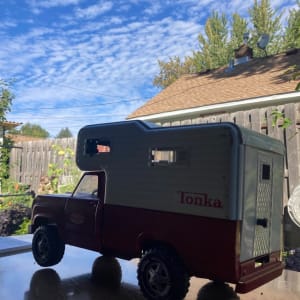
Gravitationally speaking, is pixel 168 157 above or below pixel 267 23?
below

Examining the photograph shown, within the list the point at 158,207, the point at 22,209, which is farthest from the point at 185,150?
the point at 22,209

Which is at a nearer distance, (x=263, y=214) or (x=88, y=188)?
(x=263, y=214)

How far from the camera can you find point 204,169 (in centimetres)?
381

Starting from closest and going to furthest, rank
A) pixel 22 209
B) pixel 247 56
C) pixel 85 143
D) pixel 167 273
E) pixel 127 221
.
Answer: pixel 167 273
pixel 127 221
pixel 85 143
pixel 22 209
pixel 247 56

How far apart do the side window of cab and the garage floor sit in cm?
115

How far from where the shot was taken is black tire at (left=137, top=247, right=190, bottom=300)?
386cm

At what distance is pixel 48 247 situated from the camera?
5355 millimetres

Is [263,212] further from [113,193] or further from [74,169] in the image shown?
[74,169]

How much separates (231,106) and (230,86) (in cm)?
208

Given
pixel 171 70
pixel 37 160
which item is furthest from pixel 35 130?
pixel 37 160

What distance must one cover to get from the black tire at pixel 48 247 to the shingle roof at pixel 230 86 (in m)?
8.14

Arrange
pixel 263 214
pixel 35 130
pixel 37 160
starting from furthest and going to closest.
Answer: pixel 35 130, pixel 37 160, pixel 263 214

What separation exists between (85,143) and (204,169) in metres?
1.94

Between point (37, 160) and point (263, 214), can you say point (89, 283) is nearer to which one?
point (263, 214)
